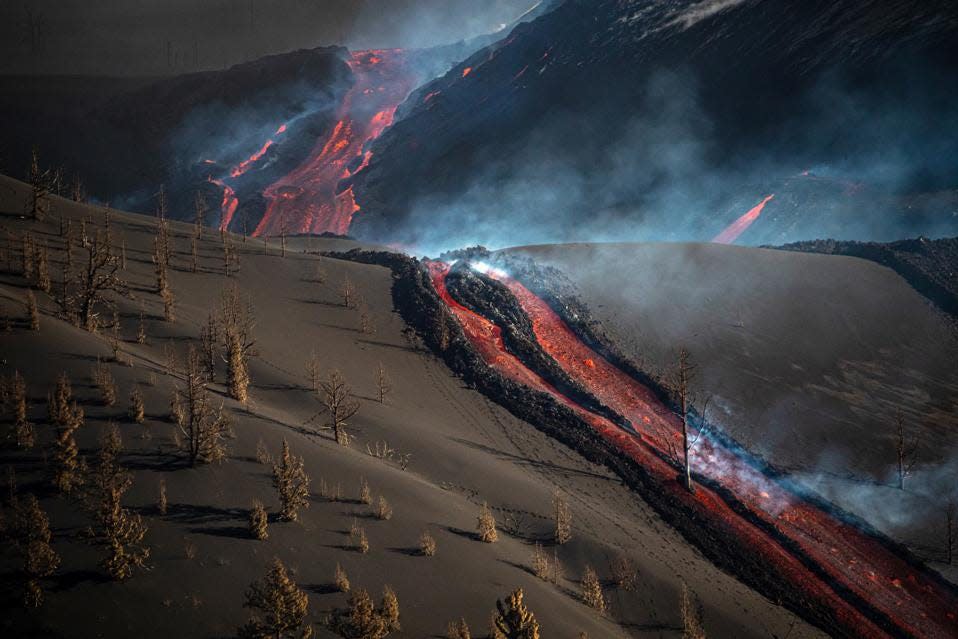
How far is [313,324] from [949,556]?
32.3 metres

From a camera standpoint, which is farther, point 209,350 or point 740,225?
point 740,225

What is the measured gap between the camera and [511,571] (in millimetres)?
16109

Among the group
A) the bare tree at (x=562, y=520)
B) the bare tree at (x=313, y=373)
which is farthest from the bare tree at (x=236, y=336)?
the bare tree at (x=562, y=520)

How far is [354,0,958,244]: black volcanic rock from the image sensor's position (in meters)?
77.6

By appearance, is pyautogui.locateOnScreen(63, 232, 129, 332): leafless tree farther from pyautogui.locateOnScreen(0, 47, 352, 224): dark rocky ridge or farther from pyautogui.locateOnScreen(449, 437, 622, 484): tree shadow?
pyautogui.locateOnScreen(0, 47, 352, 224): dark rocky ridge

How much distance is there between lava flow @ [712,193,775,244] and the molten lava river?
5056cm

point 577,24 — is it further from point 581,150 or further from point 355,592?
point 355,592

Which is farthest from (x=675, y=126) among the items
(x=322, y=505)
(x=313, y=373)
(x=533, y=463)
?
(x=322, y=505)

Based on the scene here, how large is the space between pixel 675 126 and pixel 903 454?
78853mm

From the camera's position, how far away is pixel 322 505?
15633 mm

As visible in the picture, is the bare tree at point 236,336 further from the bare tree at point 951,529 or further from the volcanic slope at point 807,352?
the bare tree at point 951,529

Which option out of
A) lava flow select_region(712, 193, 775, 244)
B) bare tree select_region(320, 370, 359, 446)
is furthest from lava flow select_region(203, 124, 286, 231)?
bare tree select_region(320, 370, 359, 446)

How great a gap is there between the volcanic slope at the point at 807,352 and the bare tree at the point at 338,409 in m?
20.5

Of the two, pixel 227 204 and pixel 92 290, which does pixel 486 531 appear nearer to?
pixel 92 290
